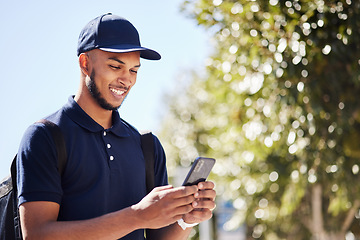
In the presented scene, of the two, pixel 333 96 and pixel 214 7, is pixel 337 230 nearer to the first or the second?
pixel 333 96

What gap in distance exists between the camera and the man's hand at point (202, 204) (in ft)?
8.45

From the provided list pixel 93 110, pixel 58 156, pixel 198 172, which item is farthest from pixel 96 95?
pixel 198 172

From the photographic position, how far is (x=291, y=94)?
7.67m

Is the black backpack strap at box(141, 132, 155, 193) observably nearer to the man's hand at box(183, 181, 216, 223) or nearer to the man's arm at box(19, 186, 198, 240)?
the man's hand at box(183, 181, 216, 223)

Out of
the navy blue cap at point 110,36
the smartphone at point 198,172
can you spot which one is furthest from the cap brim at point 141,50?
the smartphone at point 198,172

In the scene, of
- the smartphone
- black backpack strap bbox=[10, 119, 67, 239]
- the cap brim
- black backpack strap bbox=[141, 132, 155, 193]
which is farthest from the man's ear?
the smartphone

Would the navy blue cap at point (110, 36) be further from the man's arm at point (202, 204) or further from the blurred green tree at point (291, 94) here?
the blurred green tree at point (291, 94)

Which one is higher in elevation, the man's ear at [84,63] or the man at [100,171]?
the man's ear at [84,63]

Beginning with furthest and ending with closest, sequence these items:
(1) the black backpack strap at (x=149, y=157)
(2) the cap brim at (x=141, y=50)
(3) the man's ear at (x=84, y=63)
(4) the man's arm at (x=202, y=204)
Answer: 1. (1) the black backpack strap at (x=149, y=157)
2. (3) the man's ear at (x=84, y=63)
3. (2) the cap brim at (x=141, y=50)
4. (4) the man's arm at (x=202, y=204)

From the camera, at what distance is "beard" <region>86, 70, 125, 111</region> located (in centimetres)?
280

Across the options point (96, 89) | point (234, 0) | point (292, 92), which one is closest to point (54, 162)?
point (96, 89)

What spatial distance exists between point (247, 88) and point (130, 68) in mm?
5834

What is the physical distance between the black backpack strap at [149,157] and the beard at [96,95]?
10.3 inches

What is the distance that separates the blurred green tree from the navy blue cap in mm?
4542
